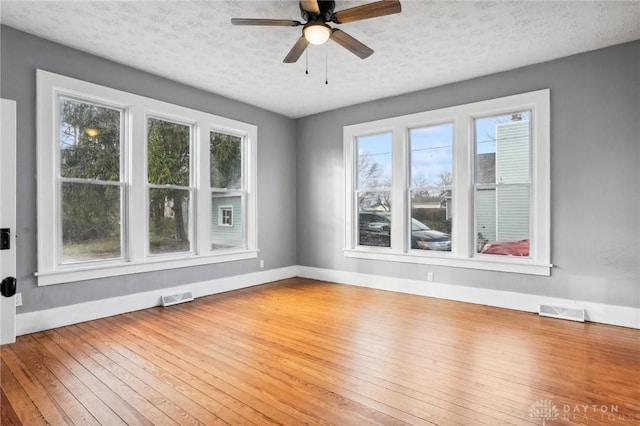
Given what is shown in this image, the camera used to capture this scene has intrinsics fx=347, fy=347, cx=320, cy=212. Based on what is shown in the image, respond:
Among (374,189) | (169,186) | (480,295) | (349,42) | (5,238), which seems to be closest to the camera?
(349,42)

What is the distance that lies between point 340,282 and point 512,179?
3.10 meters

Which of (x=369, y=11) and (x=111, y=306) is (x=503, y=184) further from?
(x=111, y=306)

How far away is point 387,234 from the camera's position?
562 centimetres

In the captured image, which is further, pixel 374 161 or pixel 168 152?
pixel 374 161

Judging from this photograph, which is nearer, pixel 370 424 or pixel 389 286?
pixel 370 424

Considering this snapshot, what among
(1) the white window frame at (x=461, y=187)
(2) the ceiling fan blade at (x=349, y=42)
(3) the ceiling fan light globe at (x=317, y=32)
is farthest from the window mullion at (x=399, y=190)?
(3) the ceiling fan light globe at (x=317, y=32)

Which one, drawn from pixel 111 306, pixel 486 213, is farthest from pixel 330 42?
Answer: pixel 111 306

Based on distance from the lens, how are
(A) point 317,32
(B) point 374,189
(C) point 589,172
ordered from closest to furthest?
(A) point 317,32 → (C) point 589,172 → (B) point 374,189

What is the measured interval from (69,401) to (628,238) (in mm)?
5242

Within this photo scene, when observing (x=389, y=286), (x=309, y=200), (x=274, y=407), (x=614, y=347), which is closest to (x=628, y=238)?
(x=614, y=347)

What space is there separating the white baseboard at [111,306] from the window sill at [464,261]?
201 centimetres

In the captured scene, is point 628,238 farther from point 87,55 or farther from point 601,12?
point 87,55

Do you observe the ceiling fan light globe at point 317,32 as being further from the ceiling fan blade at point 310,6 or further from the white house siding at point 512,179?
the white house siding at point 512,179

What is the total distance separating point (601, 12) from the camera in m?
3.15
